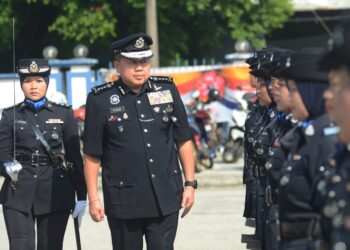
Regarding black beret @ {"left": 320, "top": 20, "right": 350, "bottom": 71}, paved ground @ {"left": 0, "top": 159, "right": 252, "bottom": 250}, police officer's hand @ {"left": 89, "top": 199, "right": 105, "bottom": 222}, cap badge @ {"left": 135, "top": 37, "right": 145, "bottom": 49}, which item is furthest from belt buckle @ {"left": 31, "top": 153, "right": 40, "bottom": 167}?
black beret @ {"left": 320, "top": 20, "right": 350, "bottom": 71}

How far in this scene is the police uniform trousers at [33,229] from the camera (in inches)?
287

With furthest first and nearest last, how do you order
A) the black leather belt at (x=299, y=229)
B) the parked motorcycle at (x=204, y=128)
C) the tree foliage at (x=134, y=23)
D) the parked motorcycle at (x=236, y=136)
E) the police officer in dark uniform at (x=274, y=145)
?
the tree foliage at (x=134, y=23) → the parked motorcycle at (x=236, y=136) → the parked motorcycle at (x=204, y=128) → the police officer in dark uniform at (x=274, y=145) → the black leather belt at (x=299, y=229)

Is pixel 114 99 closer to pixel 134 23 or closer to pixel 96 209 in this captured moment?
pixel 96 209

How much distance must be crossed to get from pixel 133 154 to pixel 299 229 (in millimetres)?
2095

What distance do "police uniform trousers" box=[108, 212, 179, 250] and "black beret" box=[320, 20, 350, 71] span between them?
9.69 ft

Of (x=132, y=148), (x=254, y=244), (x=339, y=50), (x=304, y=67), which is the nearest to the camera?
(x=339, y=50)

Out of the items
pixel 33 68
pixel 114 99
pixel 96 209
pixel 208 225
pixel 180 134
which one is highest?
pixel 33 68

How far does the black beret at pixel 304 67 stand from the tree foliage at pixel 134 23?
59.7 feet

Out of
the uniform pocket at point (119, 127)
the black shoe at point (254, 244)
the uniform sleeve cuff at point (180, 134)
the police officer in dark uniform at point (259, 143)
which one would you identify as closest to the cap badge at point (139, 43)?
the uniform pocket at point (119, 127)

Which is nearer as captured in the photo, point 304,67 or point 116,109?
point 304,67

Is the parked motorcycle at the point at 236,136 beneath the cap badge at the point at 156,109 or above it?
beneath

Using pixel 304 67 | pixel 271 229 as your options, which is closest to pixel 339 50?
pixel 304 67

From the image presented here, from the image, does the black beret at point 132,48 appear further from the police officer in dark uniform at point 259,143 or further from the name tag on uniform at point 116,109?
the police officer in dark uniform at point 259,143

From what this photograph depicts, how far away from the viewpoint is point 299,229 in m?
4.68
